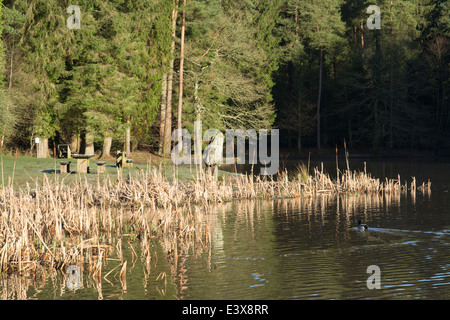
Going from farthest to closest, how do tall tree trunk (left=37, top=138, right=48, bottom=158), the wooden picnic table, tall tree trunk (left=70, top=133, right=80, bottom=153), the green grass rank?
tall tree trunk (left=70, top=133, right=80, bottom=153) < tall tree trunk (left=37, top=138, right=48, bottom=158) < the wooden picnic table < the green grass

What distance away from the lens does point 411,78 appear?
6191cm

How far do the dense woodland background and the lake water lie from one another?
826 inches

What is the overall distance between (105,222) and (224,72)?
36.9m

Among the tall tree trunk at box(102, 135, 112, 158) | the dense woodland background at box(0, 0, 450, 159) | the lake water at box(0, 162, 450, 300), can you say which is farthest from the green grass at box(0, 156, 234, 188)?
the tall tree trunk at box(102, 135, 112, 158)

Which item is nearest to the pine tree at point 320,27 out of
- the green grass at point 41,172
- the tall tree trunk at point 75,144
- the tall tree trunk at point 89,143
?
the tall tree trunk at point 75,144

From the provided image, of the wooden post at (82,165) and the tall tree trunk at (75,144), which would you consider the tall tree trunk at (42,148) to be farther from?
the wooden post at (82,165)

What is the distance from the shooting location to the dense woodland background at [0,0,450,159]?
39.9 metres

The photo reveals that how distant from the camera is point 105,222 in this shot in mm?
16469

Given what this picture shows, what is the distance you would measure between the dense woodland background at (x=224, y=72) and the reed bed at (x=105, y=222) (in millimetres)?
15608

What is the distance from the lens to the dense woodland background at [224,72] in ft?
131

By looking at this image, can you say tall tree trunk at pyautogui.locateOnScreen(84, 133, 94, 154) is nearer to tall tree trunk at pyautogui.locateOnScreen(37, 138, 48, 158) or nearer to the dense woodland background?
the dense woodland background

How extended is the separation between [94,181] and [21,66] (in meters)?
17.5
